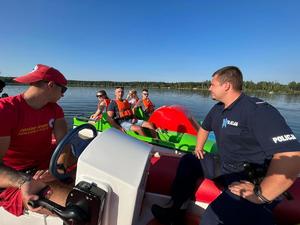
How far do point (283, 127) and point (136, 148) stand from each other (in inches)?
43.4

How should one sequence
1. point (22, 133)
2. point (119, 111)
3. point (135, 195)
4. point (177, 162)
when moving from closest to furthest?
point (135, 195) → point (22, 133) → point (177, 162) → point (119, 111)

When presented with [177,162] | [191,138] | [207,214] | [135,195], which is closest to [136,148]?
[135,195]

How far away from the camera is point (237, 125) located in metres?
2.07

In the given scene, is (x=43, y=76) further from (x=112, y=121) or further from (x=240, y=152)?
(x=112, y=121)

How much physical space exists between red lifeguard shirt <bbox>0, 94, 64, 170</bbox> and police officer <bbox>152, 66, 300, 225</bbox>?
122 centimetres

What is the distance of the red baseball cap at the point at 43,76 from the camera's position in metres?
2.04

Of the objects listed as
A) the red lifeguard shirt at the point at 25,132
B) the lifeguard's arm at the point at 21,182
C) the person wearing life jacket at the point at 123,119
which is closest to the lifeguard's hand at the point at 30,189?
the lifeguard's arm at the point at 21,182

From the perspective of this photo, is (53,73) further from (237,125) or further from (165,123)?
(165,123)

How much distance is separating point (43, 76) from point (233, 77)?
1.80 meters

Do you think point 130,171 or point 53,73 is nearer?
point 130,171

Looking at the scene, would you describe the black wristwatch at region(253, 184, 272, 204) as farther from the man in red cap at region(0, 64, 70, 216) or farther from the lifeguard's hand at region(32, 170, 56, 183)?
the lifeguard's hand at region(32, 170, 56, 183)

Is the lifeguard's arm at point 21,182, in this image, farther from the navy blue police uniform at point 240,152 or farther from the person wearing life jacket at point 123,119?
the person wearing life jacket at point 123,119

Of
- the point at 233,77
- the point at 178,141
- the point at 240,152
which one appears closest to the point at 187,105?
the point at 178,141

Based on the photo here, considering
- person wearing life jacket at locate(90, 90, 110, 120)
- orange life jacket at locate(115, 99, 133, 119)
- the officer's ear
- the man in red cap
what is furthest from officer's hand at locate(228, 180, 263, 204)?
person wearing life jacket at locate(90, 90, 110, 120)
